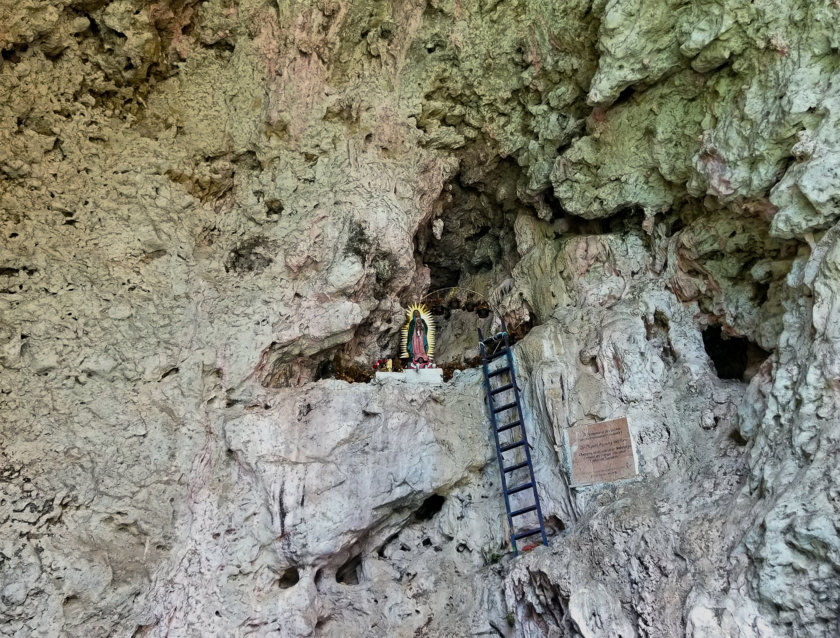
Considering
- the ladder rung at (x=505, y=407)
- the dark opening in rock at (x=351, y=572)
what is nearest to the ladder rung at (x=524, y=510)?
the ladder rung at (x=505, y=407)

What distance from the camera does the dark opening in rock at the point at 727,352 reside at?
6.13 metres

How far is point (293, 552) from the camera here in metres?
5.40

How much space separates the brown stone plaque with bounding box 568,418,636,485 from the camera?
5.57m

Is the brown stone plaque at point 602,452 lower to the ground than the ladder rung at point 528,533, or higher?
higher

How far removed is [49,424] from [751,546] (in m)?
5.36

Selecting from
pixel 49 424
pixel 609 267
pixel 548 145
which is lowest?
pixel 49 424

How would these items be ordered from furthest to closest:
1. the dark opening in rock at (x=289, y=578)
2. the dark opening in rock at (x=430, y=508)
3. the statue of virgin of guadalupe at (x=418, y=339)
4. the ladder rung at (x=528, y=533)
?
the statue of virgin of guadalupe at (x=418, y=339)
the dark opening in rock at (x=430, y=508)
the ladder rung at (x=528, y=533)
the dark opening in rock at (x=289, y=578)

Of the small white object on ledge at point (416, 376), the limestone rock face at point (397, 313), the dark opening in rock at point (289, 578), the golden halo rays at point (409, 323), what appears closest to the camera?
the limestone rock face at point (397, 313)

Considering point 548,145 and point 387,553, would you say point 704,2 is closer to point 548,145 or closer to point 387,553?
point 548,145

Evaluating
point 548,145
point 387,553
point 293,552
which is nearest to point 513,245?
point 548,145

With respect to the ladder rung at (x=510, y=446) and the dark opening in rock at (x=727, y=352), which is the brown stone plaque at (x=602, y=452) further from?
the dark opening in rock at (x=727, y=352)

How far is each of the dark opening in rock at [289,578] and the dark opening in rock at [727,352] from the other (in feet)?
14.0

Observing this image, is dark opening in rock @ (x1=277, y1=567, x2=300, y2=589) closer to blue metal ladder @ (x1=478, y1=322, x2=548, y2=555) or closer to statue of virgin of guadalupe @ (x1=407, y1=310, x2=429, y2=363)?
blue metal ladder @ (x1=478, y1=322, x2=548, y2=555)

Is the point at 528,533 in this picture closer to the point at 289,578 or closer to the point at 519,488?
the point at 519,488
